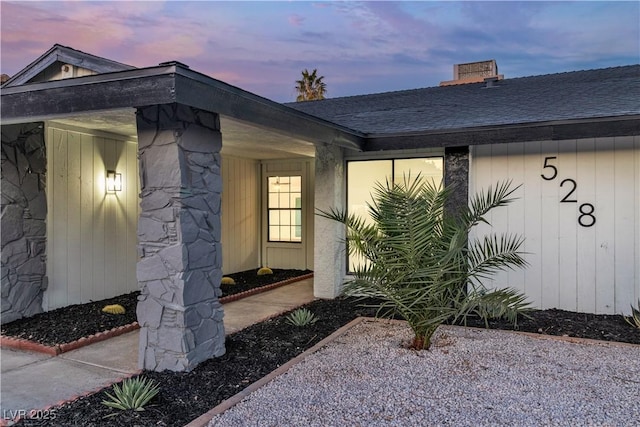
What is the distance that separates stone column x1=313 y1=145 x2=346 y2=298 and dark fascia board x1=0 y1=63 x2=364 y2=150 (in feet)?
8.21

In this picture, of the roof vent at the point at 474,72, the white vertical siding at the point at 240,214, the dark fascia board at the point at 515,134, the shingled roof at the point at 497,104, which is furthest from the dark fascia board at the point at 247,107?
the roof vent at the point at 474,72

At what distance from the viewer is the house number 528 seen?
18.5 feet

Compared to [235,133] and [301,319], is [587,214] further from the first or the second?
[235,133]

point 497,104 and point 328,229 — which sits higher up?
point 497,104

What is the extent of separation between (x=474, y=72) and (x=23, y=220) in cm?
1080

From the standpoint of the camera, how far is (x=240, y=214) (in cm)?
923

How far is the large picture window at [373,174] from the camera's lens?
6562 mm

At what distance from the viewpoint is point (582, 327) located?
16.7 feet

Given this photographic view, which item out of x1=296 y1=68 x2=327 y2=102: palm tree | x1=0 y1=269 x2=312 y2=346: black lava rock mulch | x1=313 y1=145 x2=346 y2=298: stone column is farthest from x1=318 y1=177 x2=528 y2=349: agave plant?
x1=296 y1=68 x2=327 y2=102: palm tree

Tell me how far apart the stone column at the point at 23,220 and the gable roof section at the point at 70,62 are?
0.67 metres

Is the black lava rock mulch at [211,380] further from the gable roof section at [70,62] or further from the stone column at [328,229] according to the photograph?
the gable roof section at [70,62]

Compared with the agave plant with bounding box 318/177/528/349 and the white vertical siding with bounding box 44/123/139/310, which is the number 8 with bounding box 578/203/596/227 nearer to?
the agave plant with bounding box 318/177/528/349

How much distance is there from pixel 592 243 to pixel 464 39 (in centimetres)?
1107

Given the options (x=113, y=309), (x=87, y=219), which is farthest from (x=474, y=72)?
(x=113, y=309)
